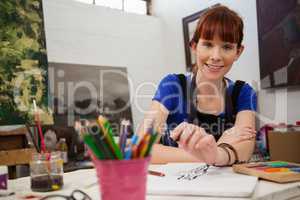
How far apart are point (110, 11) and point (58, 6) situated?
0.46m

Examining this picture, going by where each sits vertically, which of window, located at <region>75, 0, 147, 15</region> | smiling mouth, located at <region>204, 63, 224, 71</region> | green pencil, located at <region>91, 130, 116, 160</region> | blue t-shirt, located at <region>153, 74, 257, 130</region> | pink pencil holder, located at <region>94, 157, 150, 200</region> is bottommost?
pink pencil holder, located at <region>94, 157, 150, 200</region>

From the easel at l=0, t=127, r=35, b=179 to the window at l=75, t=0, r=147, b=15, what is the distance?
1309 mm

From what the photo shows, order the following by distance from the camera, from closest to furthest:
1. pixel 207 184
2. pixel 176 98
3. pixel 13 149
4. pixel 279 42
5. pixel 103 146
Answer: pixel 103 146 < pixel 207 184 < pixel 176 98 < pixel 279 42 < pixel 13 149

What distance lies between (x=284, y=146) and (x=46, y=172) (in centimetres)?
124

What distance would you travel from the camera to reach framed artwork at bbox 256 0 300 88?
1775 mm

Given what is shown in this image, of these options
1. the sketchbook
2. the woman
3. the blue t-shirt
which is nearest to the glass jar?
the sketchbook

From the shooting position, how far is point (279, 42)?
6.11 ft

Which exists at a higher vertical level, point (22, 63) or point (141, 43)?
point (141, 43)

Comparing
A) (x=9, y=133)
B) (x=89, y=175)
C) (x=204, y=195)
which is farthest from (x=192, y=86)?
(x=9, y=133)

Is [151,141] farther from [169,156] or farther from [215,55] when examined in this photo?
A: [215,55]

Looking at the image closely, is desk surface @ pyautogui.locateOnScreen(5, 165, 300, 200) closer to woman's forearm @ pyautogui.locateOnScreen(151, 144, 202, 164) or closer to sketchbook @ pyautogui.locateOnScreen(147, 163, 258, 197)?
sketchbook @ pyautogui.locateOnScreen(147, 163, 258, 197)

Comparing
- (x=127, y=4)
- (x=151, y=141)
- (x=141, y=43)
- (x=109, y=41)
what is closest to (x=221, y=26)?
(x=151, y=141)

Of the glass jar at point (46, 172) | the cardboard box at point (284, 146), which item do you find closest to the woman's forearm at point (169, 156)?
the glass jar at point (46, 172)

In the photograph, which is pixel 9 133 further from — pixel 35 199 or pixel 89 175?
pixel 35 199
